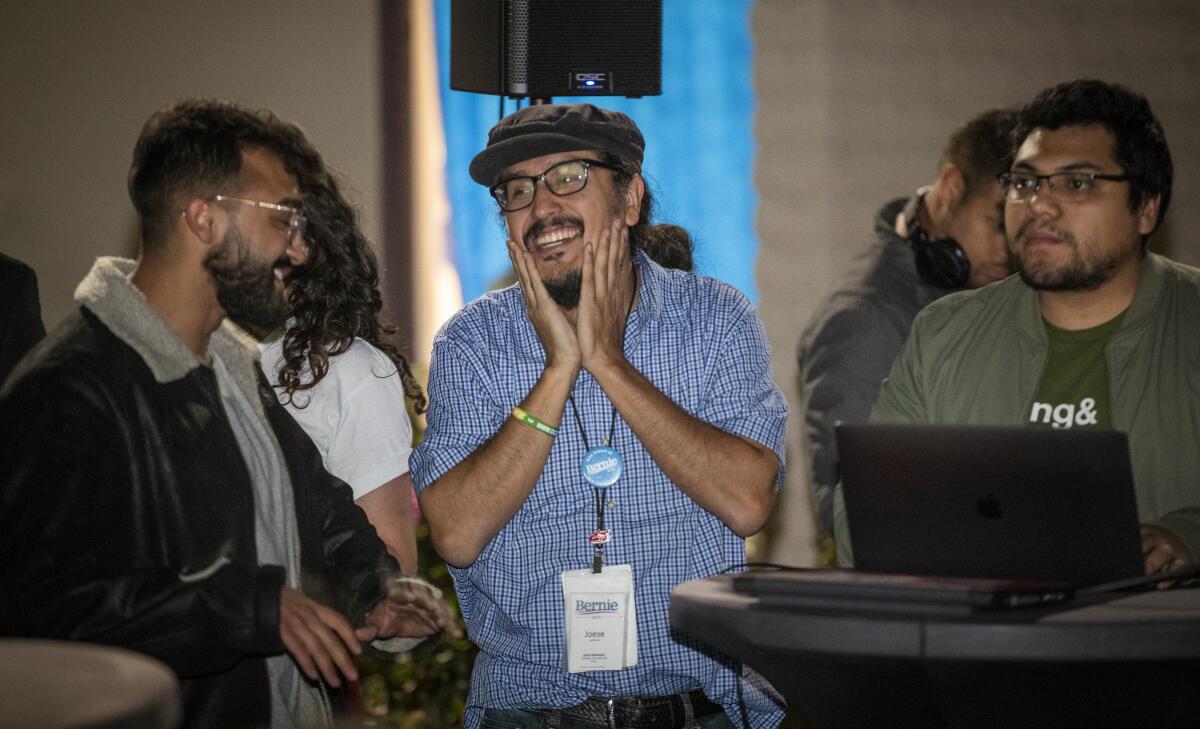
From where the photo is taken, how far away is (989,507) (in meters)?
1.86

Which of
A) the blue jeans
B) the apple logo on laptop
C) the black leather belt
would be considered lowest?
the blue jeans

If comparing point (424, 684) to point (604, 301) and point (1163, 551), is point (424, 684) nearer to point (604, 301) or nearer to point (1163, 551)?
point (604, 301)

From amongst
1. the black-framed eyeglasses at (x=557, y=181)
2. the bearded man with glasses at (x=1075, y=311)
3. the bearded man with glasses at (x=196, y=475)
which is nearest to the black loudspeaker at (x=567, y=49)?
the black-framed eyeglasses at (x=557, y=181)

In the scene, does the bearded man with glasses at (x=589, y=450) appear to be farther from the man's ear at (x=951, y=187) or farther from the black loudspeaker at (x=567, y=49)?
the man's ear at (x=951, y=187)

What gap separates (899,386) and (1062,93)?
28.2 inches

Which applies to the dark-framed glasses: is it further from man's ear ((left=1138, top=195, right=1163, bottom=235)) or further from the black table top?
man's ear ((left=1138, top=195, right=1163, bottom=235))

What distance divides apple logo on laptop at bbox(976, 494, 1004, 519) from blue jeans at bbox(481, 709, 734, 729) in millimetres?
934

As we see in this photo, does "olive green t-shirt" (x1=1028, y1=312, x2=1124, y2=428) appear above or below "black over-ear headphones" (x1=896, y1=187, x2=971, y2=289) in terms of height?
below

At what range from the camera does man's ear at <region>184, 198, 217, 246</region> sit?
2570 millimetres

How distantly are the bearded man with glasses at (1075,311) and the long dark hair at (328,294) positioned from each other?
44.6 inches

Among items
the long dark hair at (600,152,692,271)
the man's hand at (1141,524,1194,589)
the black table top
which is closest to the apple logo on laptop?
the black table top

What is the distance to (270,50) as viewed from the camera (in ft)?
17.7

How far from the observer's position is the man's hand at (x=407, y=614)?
2555 mm

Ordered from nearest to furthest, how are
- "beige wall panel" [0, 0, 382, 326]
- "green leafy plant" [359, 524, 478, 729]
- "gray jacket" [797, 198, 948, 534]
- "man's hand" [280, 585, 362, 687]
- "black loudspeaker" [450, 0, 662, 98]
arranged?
"man's hand" [280, 585, 362, 687], "black loudspeaker" [450, 0, 662, 98], "gray jacket" [797, 198, 948, 534], "green leafy plant" [359, 524, 478, 729], "beige wall panel" [0, 0, 382, 326]
